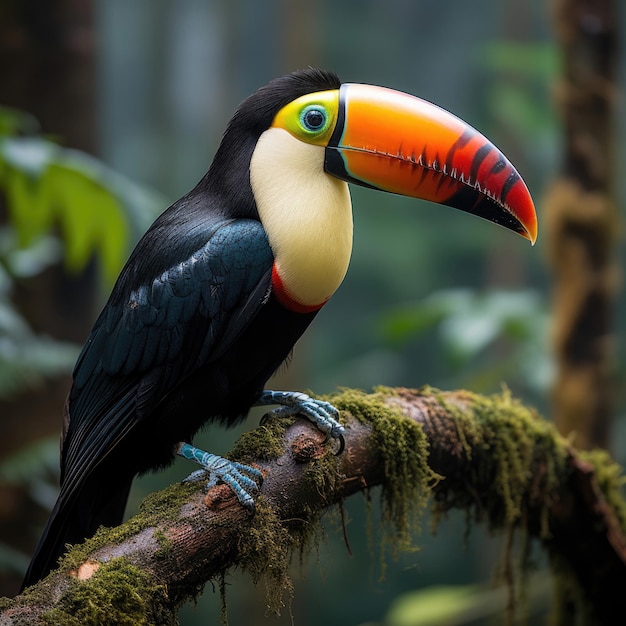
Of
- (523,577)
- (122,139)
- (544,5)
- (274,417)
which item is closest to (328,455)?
(274,417)

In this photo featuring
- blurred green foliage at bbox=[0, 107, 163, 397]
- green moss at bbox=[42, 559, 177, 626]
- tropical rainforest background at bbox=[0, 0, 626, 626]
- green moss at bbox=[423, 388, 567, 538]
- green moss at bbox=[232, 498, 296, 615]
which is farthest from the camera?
tropical rainforest background at bbox=[0, 0, 626, 626]

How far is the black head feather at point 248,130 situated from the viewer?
219 cm

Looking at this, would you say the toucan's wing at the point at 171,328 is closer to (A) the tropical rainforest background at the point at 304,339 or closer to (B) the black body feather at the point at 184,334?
(B) the black body feather at the point at 184,334

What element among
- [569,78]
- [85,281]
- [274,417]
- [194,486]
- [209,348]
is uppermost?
[569,78]

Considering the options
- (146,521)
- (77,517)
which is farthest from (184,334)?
(77,517)

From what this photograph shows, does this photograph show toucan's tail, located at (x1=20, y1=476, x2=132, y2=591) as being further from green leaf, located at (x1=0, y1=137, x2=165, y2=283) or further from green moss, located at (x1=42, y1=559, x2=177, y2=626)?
green leaf, located at (x1=0, y1=137, x2=165, y2=283)

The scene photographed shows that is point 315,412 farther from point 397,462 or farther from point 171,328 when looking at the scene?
point 171,328

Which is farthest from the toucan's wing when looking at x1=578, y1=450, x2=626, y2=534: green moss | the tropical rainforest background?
x1=578, y1=450, x2=626, y2=534: green moss

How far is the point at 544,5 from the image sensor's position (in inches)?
353

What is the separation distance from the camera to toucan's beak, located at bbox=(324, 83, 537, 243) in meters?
2.16

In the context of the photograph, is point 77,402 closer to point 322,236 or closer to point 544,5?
point 322,236

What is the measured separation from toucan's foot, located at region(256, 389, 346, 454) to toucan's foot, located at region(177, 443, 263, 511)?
0.23 m

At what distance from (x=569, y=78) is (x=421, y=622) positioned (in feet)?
7.48

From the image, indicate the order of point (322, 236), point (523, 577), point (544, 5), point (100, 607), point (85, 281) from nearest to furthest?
point (100, 607), point (322, 236), point (523, 577), point (85, 281), point (544, 5)
